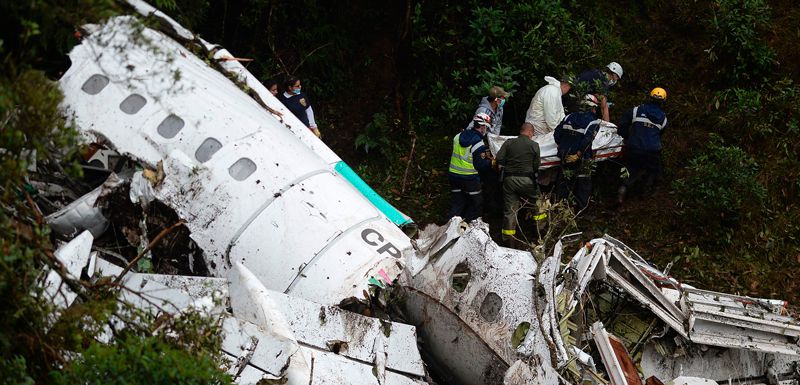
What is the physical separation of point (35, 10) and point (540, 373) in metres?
4.55

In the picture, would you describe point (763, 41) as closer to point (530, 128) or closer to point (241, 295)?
→ point (530, 128)

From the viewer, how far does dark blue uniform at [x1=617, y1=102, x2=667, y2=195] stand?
10.9 metres

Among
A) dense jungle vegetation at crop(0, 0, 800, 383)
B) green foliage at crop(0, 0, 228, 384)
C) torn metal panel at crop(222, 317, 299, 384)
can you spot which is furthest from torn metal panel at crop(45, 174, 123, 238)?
green foliage at crop(0, 0, 228, 384)

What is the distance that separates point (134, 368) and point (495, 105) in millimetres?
7238

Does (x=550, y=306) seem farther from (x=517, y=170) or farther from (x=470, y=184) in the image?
(x=470, y=184)

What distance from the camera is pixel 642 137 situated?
10.9 m

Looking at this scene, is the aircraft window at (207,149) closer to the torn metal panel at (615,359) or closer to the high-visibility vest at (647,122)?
the torn metal panel at (615,359)

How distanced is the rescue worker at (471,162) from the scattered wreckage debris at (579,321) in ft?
8.00

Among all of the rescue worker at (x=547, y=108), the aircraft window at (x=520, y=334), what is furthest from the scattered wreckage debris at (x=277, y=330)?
the rescue worker at (x=547, y=108)

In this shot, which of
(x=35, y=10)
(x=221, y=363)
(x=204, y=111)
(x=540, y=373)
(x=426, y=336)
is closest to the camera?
(x=35, y=10)

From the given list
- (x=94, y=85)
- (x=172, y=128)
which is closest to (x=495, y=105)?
(x=172, y=128)

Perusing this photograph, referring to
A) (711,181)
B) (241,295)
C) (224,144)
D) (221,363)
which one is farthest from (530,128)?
(221,363)

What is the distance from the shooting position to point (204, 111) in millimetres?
8664

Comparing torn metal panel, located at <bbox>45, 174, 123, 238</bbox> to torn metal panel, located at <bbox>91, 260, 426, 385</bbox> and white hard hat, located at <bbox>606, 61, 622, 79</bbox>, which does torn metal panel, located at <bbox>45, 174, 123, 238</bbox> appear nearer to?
torn metal panel, located at <bbox>91, 260, 426, 385</bbox>
